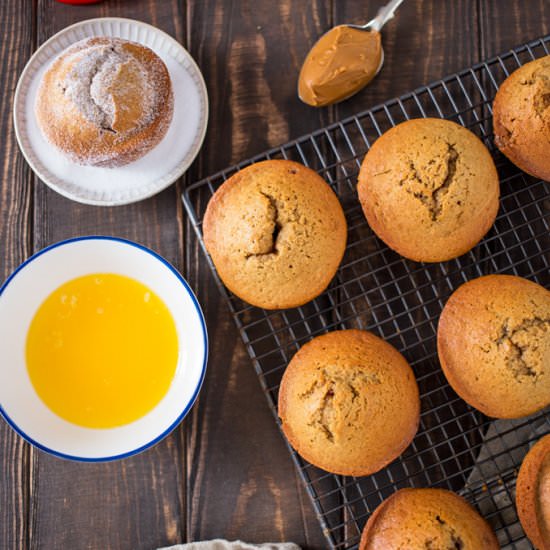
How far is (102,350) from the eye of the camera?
1.65 metres

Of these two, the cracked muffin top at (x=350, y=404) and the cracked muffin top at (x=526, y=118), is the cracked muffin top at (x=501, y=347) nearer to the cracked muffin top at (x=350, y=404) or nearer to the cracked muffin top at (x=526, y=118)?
the cracked muffin top at (x=350, y=404)

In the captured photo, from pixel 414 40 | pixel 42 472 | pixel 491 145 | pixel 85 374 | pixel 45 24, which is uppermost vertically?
pixel 45 24

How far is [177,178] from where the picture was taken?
168 centimetres

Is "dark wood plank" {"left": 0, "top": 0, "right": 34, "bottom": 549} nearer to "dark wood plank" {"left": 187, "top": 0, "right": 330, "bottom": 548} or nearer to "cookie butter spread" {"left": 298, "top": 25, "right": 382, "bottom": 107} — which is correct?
"dark wood plank" {"left": 187, "top": 0, "right": 330, "bottom": 548}

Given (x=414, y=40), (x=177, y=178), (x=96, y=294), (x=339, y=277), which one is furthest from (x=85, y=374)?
(x=414, y=40)

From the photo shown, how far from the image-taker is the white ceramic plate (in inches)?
65.2

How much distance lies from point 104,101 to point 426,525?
1103mm

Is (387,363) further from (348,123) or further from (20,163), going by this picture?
(20,163)

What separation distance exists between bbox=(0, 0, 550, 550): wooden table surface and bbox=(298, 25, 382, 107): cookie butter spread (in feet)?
0.23

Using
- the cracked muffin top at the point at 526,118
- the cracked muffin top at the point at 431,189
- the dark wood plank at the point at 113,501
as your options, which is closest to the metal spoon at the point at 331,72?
the cracked muffin top at the point at 431,189

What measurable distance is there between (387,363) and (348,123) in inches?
23.4

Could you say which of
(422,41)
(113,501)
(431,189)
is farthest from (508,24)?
(113,501)

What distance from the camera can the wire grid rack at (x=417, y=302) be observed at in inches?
64.5

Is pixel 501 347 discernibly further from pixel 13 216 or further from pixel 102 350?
pixel 13 216
